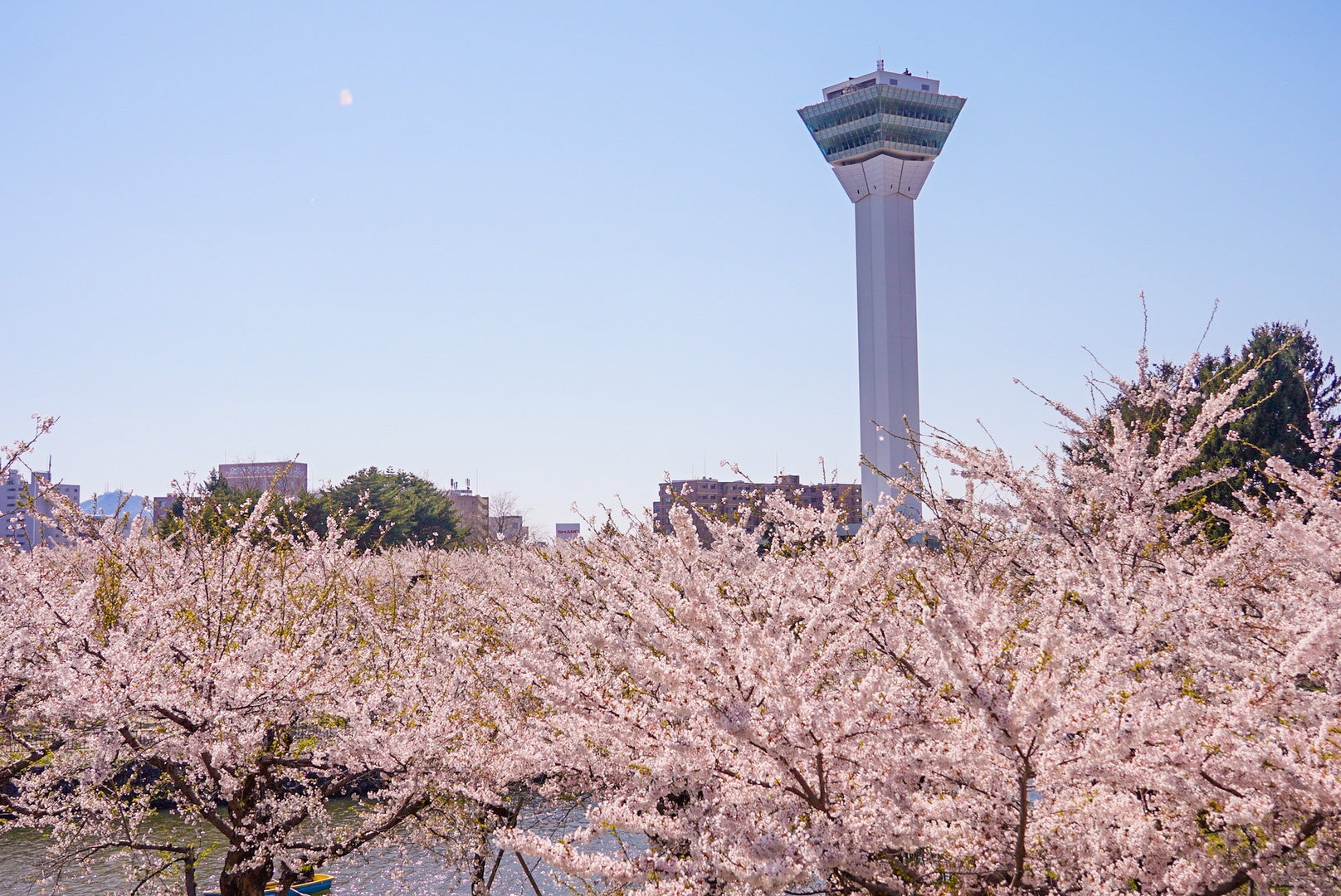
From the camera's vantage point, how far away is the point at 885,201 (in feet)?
295

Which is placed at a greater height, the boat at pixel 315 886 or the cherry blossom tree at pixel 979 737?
the cherry blossom tree at pixel 979 737

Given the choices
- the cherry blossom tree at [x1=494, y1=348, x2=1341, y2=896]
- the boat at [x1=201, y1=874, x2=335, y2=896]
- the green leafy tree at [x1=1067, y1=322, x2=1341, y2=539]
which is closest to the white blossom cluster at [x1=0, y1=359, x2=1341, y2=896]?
the cherry blossom tree at [x1=494, y1=348, x2=1341, y2=896]

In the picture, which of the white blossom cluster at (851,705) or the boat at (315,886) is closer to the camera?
the white blossom cluster at (851,705)

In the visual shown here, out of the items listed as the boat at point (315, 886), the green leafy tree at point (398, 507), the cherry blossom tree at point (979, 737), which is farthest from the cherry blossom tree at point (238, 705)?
the green leafy tree at point (398, 507)

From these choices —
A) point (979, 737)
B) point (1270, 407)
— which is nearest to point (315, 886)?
point (979, 737)

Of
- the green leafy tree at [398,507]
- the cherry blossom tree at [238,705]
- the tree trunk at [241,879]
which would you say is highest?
the green leafy tree at [398,507]

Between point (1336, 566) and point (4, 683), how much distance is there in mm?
9537

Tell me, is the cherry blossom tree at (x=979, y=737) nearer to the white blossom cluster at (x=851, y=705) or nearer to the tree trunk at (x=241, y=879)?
the white blossom cluster at (x=851, y=705)

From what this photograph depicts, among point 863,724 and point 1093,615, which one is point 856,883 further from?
point 1093,615

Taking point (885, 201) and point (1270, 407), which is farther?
point (885, 201)

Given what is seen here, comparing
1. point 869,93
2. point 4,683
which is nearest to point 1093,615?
point 4,683

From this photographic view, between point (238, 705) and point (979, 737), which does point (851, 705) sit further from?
point (238, 705)

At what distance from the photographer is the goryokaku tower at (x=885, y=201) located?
8506cm

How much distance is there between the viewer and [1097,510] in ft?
24.7
